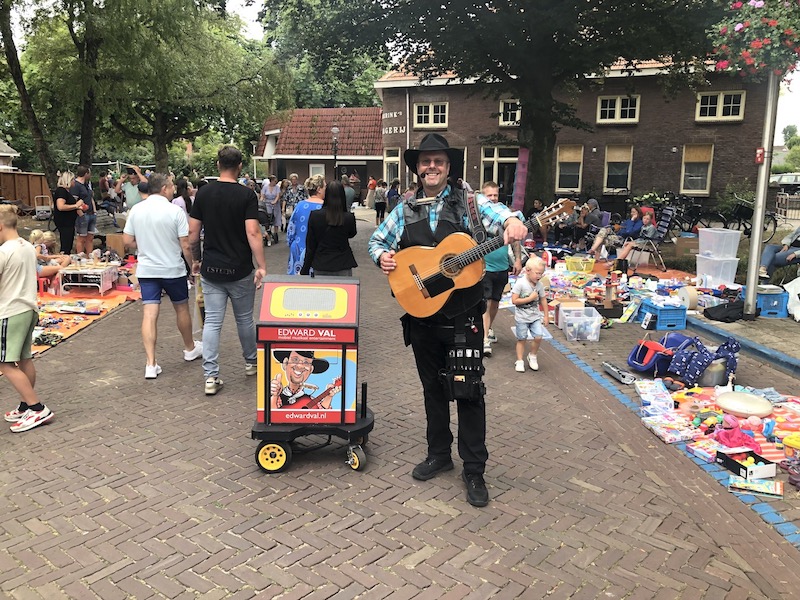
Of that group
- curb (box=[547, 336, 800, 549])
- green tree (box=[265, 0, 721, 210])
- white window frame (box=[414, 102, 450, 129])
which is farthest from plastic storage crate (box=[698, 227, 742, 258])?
white window frame (box=[414, 102, 450, 129])

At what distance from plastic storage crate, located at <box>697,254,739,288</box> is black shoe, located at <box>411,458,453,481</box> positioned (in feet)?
25.1

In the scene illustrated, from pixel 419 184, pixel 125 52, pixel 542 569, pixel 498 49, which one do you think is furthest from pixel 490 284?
pixel 125 52

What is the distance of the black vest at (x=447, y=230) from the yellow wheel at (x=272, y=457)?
135 centimetres

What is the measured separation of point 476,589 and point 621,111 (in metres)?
25.4

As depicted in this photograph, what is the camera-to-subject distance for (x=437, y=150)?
374cm

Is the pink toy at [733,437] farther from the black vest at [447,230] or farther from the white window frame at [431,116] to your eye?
the white window frame at [431,116]

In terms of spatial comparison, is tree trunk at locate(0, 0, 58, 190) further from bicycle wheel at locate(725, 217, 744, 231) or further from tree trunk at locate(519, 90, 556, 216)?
bicycle wheel at locate(725, 217, 744, 231)

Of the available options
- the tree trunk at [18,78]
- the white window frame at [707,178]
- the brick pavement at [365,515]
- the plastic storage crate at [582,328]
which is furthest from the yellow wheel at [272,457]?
the white window frame at [707,178]

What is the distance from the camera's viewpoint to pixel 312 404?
4.23 meters

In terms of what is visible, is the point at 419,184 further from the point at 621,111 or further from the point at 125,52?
the point at 621,111

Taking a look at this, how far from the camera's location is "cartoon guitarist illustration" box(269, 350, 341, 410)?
13.7 feet

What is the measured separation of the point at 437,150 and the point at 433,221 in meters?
0.42

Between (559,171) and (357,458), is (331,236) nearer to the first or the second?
(357,458)

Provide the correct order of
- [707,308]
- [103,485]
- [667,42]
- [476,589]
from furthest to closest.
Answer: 1. [667,42]
2. [707,308]
3. [103,485]
4. [476,589]
